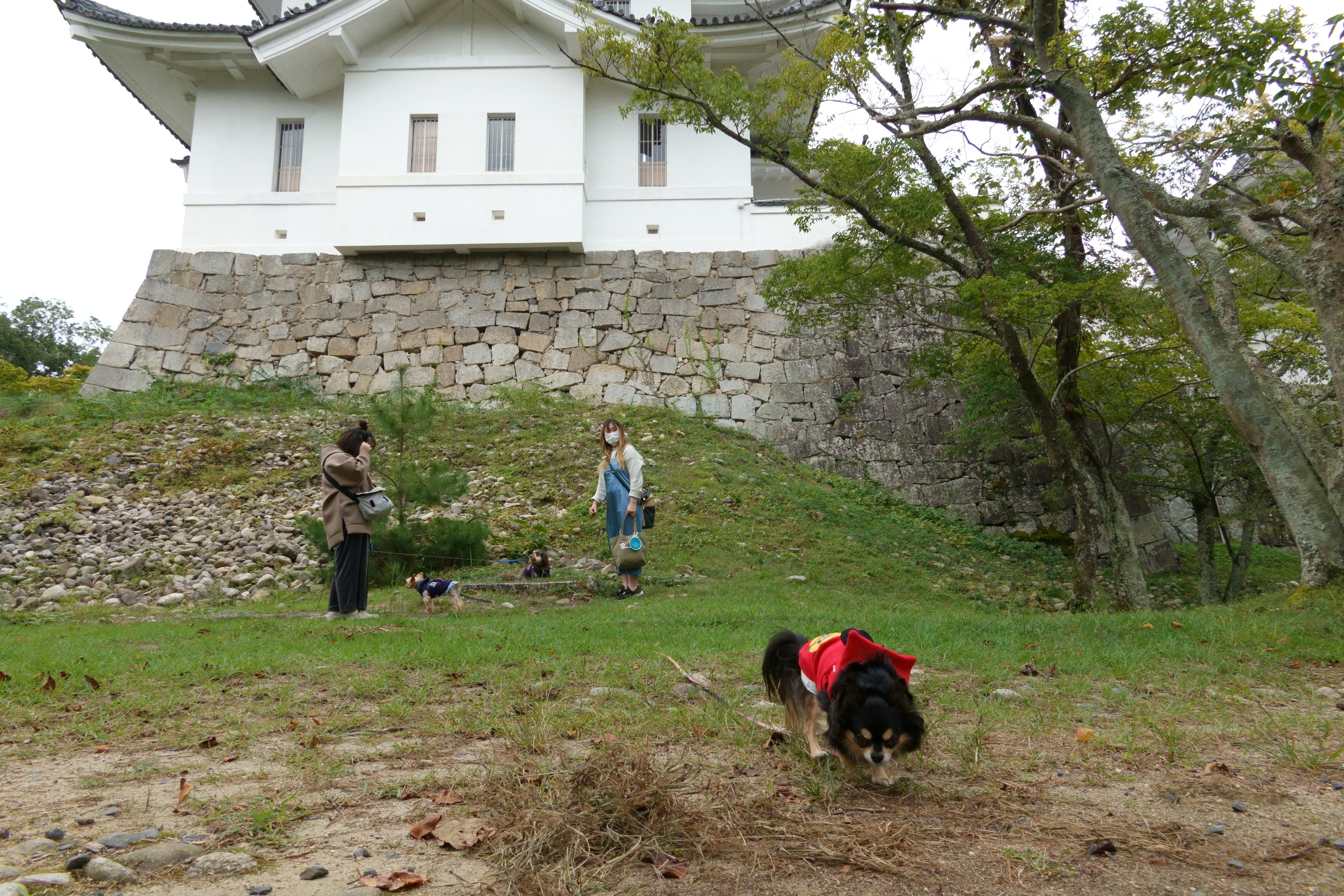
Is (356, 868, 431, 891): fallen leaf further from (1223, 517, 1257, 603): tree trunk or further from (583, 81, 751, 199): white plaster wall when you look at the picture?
(583, 81, 751, 199): white plaster wall

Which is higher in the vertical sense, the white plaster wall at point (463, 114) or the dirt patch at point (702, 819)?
the white plaster wall at point (463, 114)

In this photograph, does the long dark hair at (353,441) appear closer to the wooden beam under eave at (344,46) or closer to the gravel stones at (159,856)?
the gravel stones at (159,856)

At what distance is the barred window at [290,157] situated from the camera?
58.2 ft

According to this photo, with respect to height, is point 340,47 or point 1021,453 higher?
point 340,47

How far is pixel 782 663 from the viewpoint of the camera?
3.57 metres

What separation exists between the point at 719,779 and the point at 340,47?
18.1 m

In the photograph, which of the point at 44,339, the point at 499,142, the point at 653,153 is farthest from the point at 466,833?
the point at 44,339

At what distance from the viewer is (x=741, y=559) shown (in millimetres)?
10672

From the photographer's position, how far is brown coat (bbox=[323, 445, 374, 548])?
7.01 m

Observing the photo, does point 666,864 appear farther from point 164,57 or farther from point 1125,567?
point 164,57

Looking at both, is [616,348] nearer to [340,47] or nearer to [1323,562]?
[340,47]

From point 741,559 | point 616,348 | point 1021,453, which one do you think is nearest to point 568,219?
point 616,348

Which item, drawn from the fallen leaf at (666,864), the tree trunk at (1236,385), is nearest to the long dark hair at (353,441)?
the fallen leaf at (666,864)

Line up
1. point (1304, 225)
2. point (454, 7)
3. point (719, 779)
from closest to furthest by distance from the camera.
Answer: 1. point (719, 779)
2. point (1304, 225)
3. point (454, 7)
